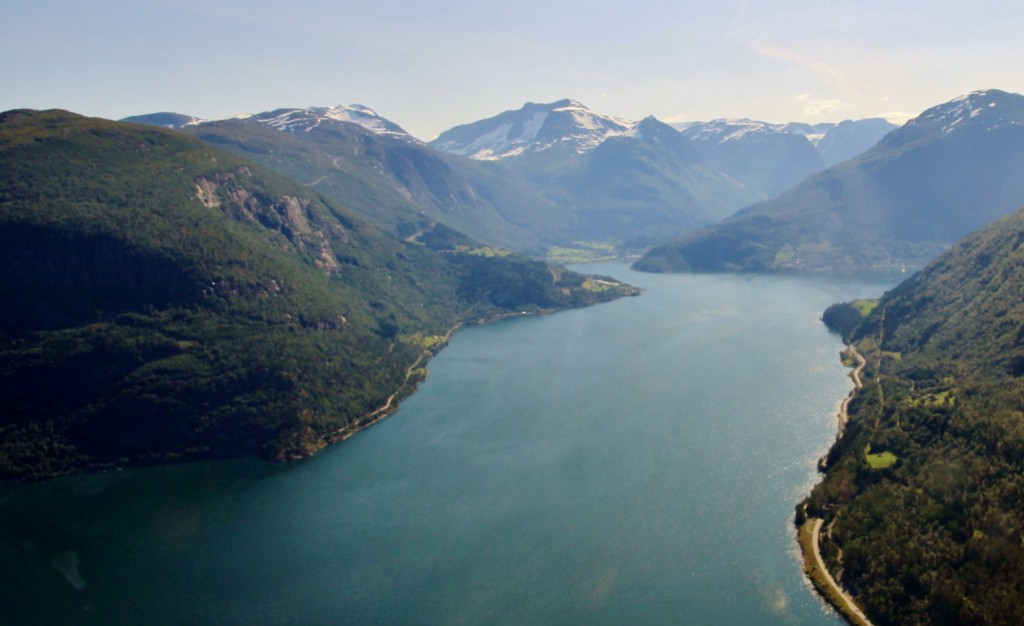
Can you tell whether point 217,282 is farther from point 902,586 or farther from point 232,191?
point 902,586

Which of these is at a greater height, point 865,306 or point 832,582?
point 865,306

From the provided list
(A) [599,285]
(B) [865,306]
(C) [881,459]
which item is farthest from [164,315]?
(A) [599,285]

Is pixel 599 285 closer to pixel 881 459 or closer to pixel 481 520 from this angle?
pixel 881 459

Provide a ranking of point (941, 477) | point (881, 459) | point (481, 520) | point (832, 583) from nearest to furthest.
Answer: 1. point (832, 583)
2. point (941, 477)
3. point (881, 459)
4. point (481, 520)

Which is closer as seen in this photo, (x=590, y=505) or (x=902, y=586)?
(x=902, y=586)

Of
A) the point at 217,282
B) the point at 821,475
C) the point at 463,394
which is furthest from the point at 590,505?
the point at 217,282

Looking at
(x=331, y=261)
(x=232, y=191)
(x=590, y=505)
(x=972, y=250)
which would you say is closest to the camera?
(x=590, y=505)
